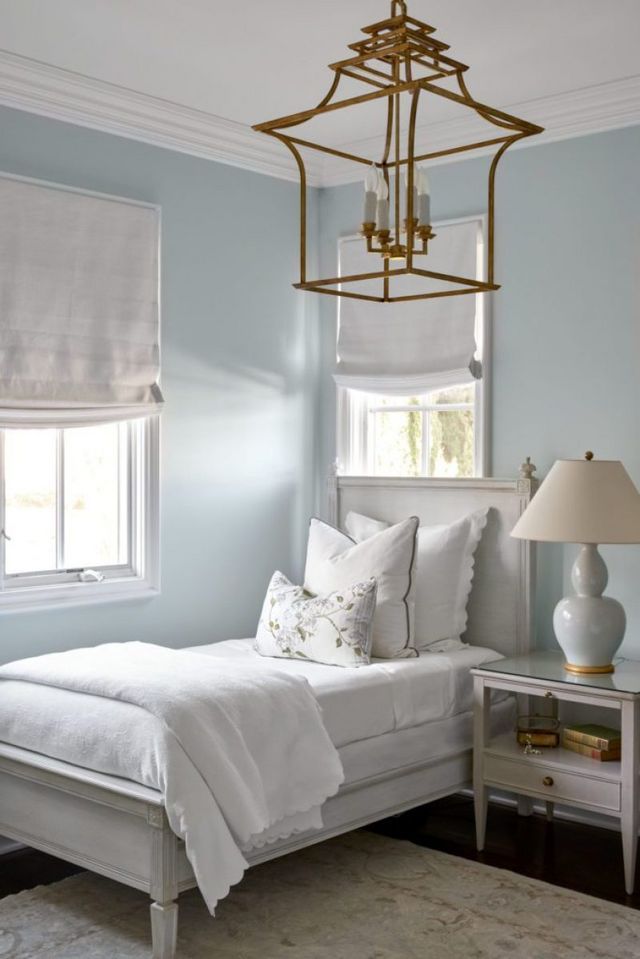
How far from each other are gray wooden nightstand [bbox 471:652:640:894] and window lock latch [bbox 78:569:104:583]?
4.70ft

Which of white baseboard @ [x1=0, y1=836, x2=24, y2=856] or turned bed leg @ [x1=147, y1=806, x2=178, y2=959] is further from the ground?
turned bed leg @ [x1=147, y1=806, x2=178, y2=959]

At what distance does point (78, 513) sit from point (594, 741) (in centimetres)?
203

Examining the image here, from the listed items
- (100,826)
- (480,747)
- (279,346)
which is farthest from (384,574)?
(100,826)

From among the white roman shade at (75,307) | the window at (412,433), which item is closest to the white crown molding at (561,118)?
the window at (412,433)

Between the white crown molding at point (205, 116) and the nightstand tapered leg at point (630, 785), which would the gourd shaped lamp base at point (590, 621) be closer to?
the nightstand tapered leg at point (630, 785)

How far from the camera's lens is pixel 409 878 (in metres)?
3.49

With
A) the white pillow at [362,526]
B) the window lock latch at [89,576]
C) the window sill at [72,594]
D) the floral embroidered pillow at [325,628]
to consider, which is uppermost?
the white pillow at [362,526]

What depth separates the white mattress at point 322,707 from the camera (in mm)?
2984

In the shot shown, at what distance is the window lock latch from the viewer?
4.05 metres

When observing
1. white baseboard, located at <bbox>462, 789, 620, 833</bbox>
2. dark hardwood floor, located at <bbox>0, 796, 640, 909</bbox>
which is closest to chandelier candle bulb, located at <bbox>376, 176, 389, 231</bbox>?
dark hardwood floor, located at <bbox>0, 796, 640, 909</bbox>

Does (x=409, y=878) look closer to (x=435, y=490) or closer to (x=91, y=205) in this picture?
(x=435, y=490)

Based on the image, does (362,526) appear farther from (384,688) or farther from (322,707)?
(322,707)

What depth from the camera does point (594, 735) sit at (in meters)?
3.68

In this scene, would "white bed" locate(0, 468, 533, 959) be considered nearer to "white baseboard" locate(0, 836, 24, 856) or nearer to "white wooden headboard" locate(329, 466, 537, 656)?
"white wooden headboard" locate(329, 466, 537, 656)
